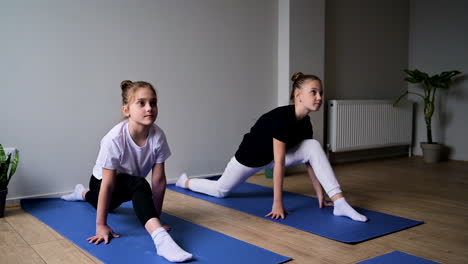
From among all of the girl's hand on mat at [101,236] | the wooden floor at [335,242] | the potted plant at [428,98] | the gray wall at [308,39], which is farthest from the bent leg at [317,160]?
the potted plant at [428,98]

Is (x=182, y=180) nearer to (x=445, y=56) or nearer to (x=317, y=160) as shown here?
(x=317, y=160)

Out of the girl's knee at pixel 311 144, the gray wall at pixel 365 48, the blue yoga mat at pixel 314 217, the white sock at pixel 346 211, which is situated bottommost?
the blue yoga mat at pixel 314 217

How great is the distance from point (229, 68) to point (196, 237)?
1945mm

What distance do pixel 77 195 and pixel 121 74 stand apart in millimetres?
916

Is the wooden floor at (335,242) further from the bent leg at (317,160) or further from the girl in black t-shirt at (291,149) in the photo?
the bent leg at (317,160)

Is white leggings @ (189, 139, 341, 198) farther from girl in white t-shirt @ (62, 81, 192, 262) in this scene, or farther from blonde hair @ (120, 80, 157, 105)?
blonde hair @ (120, 80, 157, 105)

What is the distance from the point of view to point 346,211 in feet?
7.49

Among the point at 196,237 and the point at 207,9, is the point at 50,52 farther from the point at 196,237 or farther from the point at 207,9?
the point at 196,237

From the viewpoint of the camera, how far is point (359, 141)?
438 centimetres

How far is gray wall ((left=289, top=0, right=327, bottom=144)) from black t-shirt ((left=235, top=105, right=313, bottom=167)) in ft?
4.46

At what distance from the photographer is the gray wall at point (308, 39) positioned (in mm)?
3801

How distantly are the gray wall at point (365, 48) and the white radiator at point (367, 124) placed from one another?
0.18 metres

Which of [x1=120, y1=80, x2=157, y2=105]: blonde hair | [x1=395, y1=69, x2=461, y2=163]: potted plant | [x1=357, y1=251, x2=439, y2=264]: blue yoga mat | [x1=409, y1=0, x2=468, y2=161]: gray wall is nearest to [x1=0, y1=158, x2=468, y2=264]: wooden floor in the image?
[x1=357, y1=251, x2=439, y2=264]: blue yoga mat

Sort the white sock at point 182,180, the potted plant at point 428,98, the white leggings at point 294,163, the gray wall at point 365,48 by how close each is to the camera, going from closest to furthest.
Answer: the white leggings at point 294,163 → the white sock at point 182,180 → the gray wall at point 365,48 → the potted plant at point 428,98
